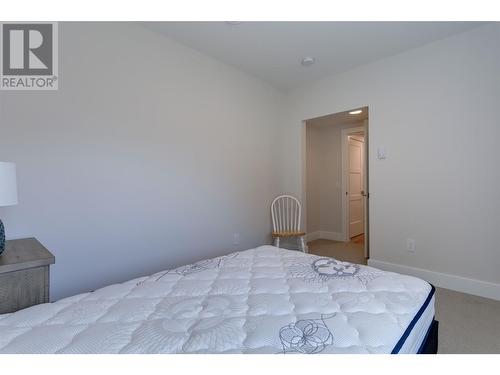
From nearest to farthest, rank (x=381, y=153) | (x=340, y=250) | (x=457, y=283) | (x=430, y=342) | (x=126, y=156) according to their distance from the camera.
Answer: (x=430, y=342)
(x=126, y=156)
(x=457, y=283)
(x=381, y=153)
(x=340, y=250)

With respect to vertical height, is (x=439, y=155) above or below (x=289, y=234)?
above

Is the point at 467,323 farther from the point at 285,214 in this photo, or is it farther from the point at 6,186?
the point at 6,186

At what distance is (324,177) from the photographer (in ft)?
15.7

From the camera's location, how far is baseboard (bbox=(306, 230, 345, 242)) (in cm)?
450

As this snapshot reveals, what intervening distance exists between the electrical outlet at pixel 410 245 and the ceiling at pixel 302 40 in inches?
79.2

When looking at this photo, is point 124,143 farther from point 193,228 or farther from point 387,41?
point 387,41

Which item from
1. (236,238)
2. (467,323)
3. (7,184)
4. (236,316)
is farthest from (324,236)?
(7,184)

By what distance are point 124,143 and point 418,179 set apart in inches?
113

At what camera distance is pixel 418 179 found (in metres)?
2.55

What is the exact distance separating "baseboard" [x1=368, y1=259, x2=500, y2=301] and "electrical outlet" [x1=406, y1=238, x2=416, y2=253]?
19 centimetres

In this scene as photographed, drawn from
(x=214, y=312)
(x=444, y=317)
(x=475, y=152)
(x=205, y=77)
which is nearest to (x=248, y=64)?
(x=205, y=77)

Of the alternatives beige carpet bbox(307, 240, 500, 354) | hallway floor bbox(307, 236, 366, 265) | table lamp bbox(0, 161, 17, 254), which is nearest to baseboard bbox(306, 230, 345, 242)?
hallway floor bbox(307, 236, 366, 265)

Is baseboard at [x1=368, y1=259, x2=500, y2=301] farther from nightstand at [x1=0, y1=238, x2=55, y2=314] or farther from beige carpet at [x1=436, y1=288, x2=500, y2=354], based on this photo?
nightstand at [x1=0, y1=238, x2=55, y2=314]

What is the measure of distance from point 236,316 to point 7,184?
1.40m
